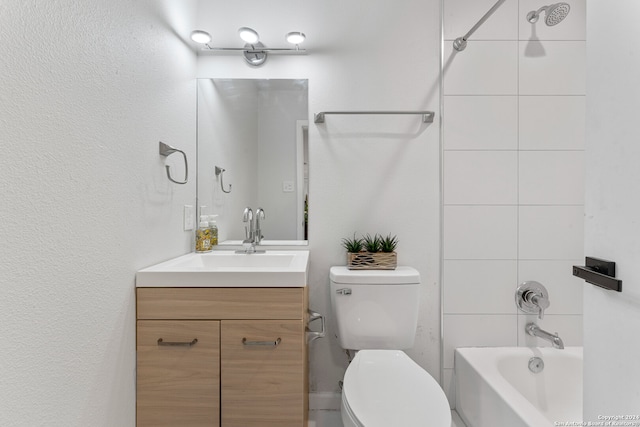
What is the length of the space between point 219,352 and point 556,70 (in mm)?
2063

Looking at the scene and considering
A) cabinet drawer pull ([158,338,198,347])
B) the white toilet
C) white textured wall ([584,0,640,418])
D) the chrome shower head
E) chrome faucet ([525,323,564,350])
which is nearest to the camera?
white textured wall ([584,0,640,418])

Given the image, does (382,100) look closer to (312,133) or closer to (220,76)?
(312,133)

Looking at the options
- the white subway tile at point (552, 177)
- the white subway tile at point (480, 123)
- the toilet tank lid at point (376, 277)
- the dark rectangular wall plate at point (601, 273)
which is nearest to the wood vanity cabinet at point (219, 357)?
the toilet tank lid at point (376, 277)

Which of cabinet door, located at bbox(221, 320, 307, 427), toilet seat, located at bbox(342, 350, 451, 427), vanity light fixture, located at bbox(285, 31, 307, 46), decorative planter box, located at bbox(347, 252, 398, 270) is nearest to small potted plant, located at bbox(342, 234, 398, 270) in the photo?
decorative planter box, located at bbox(347, 252, 398, 270)

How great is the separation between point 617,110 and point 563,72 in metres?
1.17

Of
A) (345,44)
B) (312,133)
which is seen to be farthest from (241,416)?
(345,44)

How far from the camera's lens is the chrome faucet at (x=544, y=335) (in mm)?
1418

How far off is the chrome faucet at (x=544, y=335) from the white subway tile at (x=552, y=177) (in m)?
0.64

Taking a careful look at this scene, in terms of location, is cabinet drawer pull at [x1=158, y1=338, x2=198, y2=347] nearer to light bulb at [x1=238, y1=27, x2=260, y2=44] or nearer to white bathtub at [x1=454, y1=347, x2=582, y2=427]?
white bathtub at [x1=454, y1=347, x2=582, y2=427]

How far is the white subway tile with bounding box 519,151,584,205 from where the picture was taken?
1.52m

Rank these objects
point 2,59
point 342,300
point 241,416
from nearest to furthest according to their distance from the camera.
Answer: point 2,59 < point 241,416 < point 342,300

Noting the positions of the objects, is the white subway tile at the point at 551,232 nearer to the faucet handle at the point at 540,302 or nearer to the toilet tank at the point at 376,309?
the faucet handle at the point at 540,302

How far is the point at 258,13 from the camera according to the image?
1592 mm

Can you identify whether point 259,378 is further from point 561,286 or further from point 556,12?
point 556,12
